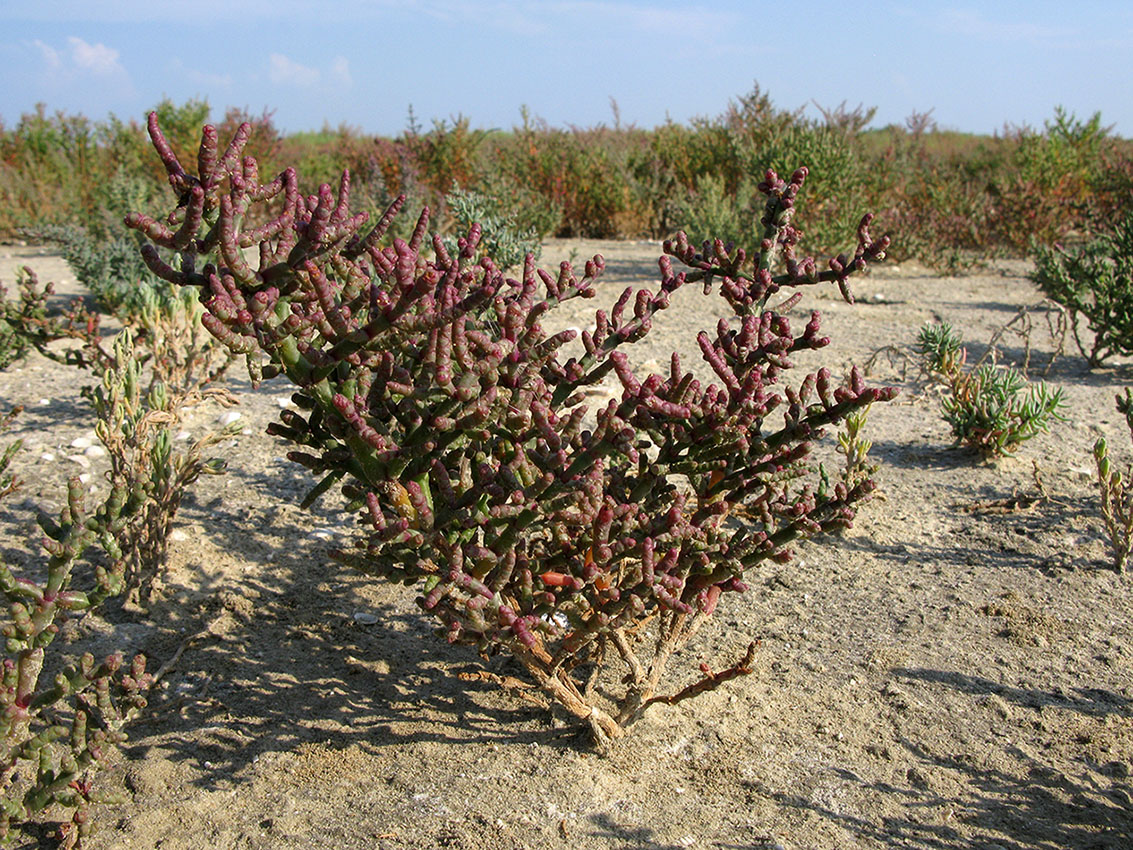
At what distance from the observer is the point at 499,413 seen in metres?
1.74

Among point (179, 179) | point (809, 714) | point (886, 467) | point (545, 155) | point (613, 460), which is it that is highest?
point (545, 155)

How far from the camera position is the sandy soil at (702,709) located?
1987 mm

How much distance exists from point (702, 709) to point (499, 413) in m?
1.16

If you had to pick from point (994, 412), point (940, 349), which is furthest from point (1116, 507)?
point (940, 349)

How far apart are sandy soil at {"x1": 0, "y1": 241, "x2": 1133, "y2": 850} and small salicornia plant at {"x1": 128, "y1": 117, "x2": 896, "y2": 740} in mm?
291

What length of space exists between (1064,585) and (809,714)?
126 cm

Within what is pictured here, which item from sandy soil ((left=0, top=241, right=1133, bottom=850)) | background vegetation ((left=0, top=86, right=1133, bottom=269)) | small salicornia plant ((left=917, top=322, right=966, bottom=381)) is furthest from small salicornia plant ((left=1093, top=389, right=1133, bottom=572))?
background vegetation ((left=0, top=86, right=1133, bottom=269))

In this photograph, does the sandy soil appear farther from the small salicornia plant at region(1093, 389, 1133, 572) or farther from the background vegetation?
the background vegetation

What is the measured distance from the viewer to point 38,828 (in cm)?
199

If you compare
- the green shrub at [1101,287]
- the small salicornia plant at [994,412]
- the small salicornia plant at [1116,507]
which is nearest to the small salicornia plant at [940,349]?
the small salicornia plant at [994,412]

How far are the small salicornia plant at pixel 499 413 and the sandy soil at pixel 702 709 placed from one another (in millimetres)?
291

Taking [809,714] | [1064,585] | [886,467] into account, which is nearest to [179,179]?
[809,714]

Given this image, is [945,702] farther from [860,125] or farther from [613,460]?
[860,125]

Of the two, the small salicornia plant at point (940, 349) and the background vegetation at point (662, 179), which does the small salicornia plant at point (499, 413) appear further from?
the background vegetation at point (662, 179)
